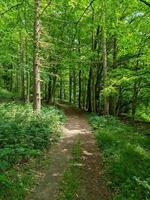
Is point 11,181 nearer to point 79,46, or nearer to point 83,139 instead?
point 83,139

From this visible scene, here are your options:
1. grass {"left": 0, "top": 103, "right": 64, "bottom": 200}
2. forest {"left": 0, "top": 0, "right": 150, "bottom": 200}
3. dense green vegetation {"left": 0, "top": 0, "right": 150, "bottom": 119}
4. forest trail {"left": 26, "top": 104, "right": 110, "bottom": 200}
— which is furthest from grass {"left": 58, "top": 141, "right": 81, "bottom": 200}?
dense green vegetation {"left": 0, "top": 0, "right": 150, "bottom": 119}

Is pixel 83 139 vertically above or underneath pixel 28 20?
underneath

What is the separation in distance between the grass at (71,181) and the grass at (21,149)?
908 mm

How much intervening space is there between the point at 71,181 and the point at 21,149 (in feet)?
6.38

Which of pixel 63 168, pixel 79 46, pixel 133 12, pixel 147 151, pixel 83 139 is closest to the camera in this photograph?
pixel 63 168

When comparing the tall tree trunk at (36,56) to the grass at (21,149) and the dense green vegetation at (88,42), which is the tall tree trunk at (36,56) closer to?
the dense green vegetation at (88,42)

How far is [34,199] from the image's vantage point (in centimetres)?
663

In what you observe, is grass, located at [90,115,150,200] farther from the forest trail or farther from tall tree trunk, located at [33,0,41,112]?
tall tree trunk, located at [33,0,41,112]

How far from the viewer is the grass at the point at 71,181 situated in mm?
6934

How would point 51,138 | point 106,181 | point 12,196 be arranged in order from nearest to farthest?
point 12,196, point 106,181, point 51,138

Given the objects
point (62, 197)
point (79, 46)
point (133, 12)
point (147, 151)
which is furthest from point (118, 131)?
point (79, 46)

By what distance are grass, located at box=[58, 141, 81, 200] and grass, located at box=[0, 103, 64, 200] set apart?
91cm

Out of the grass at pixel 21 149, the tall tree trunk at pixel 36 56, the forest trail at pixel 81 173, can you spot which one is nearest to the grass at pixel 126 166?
the forest trail at pixel 81 173

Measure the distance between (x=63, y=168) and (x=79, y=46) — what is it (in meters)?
21.1
